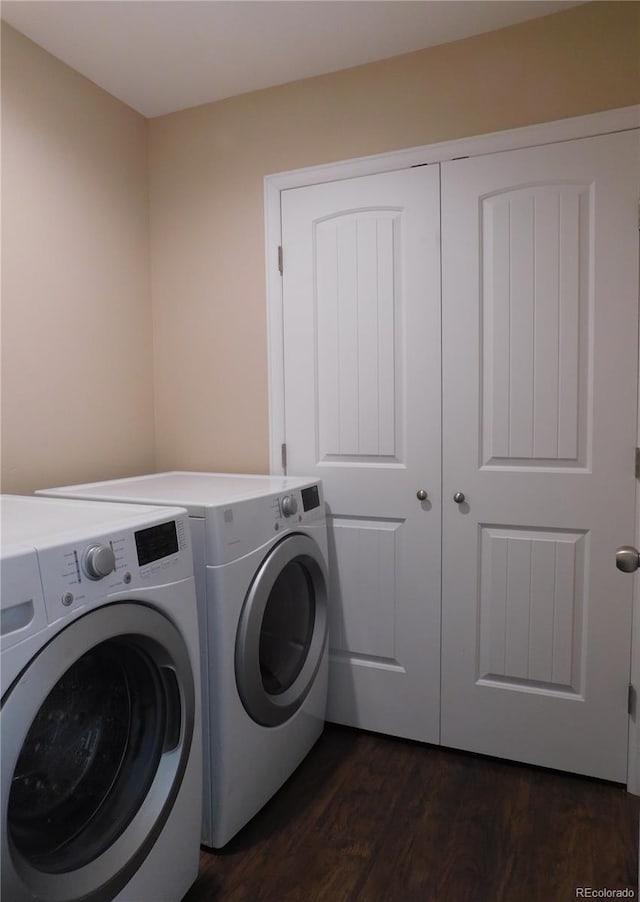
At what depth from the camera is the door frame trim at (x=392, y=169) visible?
172 cm

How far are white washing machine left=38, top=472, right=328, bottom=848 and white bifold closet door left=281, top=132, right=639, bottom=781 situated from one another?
0.82ft

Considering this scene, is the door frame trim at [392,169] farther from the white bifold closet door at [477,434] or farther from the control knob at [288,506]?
the control knob at [288,506]

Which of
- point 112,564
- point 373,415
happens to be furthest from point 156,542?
point 373,415

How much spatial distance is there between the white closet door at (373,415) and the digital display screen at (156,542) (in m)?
0.96

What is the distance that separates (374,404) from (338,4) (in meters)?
1.23

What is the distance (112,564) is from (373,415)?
120 cm

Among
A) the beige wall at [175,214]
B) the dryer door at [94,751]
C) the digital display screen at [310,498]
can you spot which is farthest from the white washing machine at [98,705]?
the beige wall at [175,214]

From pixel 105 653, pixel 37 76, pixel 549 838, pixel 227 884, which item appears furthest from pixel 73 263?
pixel 549 838

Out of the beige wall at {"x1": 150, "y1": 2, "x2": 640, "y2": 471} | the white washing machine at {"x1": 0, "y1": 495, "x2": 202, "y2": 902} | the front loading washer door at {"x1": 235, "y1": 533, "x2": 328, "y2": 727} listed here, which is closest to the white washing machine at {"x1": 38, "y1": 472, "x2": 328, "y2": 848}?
the front loading washer door at {"x1": 235, "y1": 533, "x2": 328, "y2": 727}

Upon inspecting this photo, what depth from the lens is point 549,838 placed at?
1572mm

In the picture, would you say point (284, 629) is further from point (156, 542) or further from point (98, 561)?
point (98, 561)

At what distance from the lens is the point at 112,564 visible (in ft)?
3.50

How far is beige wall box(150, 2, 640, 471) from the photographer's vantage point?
176cm

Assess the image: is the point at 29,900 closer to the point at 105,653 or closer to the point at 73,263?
the point at 105,653
